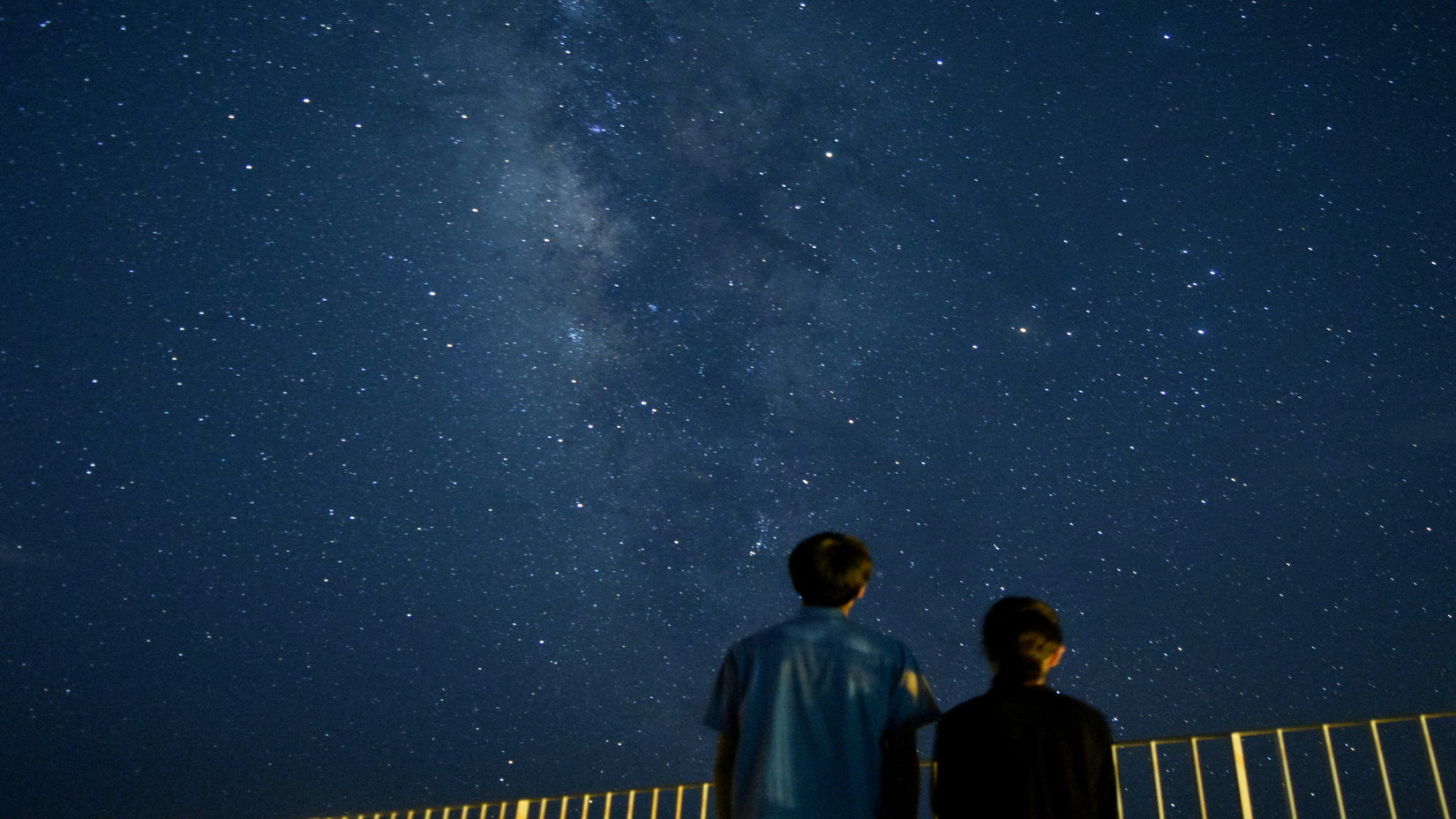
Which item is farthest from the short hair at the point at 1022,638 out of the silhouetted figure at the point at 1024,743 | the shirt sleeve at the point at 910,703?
the shirt sleeve at the point at 910,703

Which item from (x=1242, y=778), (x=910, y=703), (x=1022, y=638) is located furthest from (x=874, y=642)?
(x=1242, y=778)

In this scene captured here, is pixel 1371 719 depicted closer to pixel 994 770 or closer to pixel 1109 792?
pixel 1109 792

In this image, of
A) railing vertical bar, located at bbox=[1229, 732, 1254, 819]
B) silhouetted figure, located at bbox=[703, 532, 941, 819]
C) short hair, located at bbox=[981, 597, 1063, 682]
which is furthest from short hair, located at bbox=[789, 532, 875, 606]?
railing vertical bar, located at bbox=[1229, 732, 1254, 819]

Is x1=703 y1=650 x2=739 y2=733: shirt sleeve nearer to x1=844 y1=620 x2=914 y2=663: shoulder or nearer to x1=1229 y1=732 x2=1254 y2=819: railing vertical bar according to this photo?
x1=844 y1=620 x2=914 y2=663: shoulder

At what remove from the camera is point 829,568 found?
1.69 m

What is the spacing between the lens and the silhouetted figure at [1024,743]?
1.52 meters

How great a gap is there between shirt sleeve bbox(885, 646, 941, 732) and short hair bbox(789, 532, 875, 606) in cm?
20

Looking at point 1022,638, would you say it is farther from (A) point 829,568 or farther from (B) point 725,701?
(B) point 725,701

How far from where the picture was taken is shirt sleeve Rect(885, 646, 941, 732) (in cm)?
159

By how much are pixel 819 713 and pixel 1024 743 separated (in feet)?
1.42

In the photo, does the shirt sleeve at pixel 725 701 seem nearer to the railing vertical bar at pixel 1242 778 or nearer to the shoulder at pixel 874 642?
the shoulder at pixel 874 642

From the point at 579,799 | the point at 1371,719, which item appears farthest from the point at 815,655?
the point at 579,799

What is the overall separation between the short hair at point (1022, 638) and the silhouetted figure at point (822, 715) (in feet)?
0.62

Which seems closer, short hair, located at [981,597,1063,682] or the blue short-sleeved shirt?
the blue short-sleeved shirt
